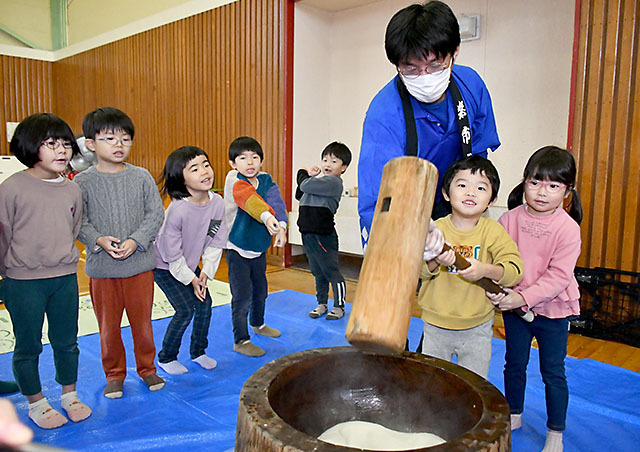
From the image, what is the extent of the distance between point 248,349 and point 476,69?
137 inches

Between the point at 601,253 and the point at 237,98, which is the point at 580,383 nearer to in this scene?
the point at 601,253

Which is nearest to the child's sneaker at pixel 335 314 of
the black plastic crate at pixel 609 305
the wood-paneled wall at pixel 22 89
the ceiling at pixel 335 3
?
the black plastic crate at pixel 609 305

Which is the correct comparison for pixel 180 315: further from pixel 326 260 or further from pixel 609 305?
pixel 609 305

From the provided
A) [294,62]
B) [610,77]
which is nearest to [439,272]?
[610,77]

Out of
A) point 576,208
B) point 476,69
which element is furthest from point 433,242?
point 476,69

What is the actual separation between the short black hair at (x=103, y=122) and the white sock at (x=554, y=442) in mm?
2249

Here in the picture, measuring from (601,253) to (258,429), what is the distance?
3.25 metres

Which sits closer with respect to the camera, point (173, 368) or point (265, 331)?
point (173, 368)

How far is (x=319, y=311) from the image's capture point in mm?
3756

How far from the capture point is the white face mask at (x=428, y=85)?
5.21 feet

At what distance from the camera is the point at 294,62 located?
5.59 meters

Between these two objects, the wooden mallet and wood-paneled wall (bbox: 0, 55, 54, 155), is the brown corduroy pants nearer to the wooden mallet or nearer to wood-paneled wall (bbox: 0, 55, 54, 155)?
the wooden mallet

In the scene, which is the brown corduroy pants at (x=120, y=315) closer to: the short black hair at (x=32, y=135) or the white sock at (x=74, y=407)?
the white sock at (x=74, y=407)

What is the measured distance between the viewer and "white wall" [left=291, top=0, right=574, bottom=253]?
4.25m
